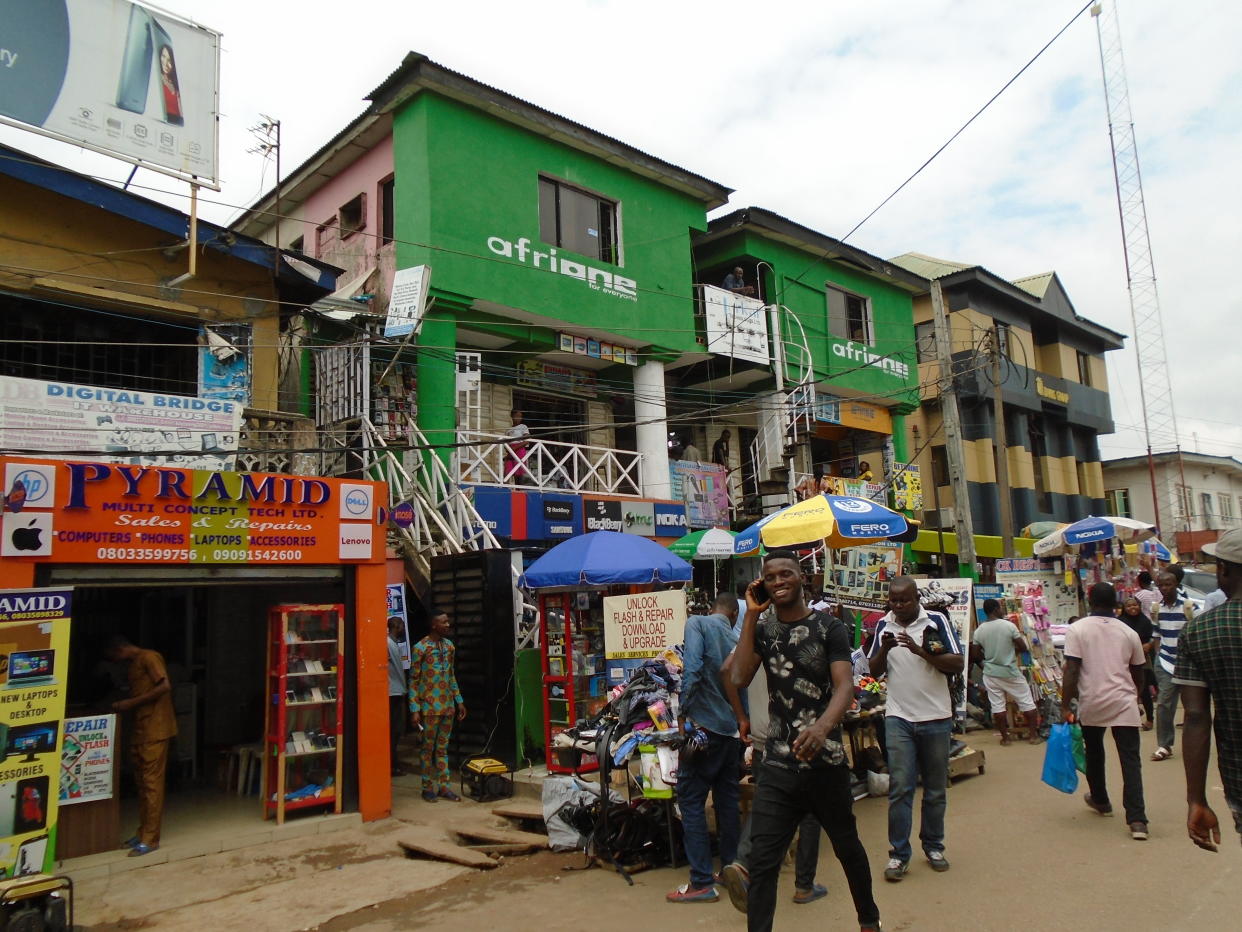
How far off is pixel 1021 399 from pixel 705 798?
26.9 meters

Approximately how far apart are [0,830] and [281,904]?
1928 millimetres

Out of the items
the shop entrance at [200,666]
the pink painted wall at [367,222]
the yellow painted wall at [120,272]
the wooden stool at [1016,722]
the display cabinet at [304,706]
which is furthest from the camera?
the pink painted wall at [367,222]

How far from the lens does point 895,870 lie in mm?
5676

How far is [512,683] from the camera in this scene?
428 inches

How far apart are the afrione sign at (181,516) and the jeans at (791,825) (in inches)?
224

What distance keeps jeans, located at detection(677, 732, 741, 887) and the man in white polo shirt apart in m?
1.00

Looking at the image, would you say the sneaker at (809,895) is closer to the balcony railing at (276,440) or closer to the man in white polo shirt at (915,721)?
the man in white polo shirt at (915,721)

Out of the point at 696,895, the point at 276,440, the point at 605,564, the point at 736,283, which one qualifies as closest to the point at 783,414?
the point at 736,283

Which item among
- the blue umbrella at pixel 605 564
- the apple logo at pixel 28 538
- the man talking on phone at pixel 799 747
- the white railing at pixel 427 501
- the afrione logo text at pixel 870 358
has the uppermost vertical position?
the afrione logo text at pixel 870 358

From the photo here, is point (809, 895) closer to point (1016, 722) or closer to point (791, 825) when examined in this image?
point (791, 825)

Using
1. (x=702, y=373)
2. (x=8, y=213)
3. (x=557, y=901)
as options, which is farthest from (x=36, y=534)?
(x=702, y=373)

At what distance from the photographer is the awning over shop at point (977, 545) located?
23.0 m

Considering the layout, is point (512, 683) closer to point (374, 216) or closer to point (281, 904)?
point (281, 904)

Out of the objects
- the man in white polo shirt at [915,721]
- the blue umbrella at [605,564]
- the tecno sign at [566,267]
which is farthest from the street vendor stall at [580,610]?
the tecno sign at [566,267]
